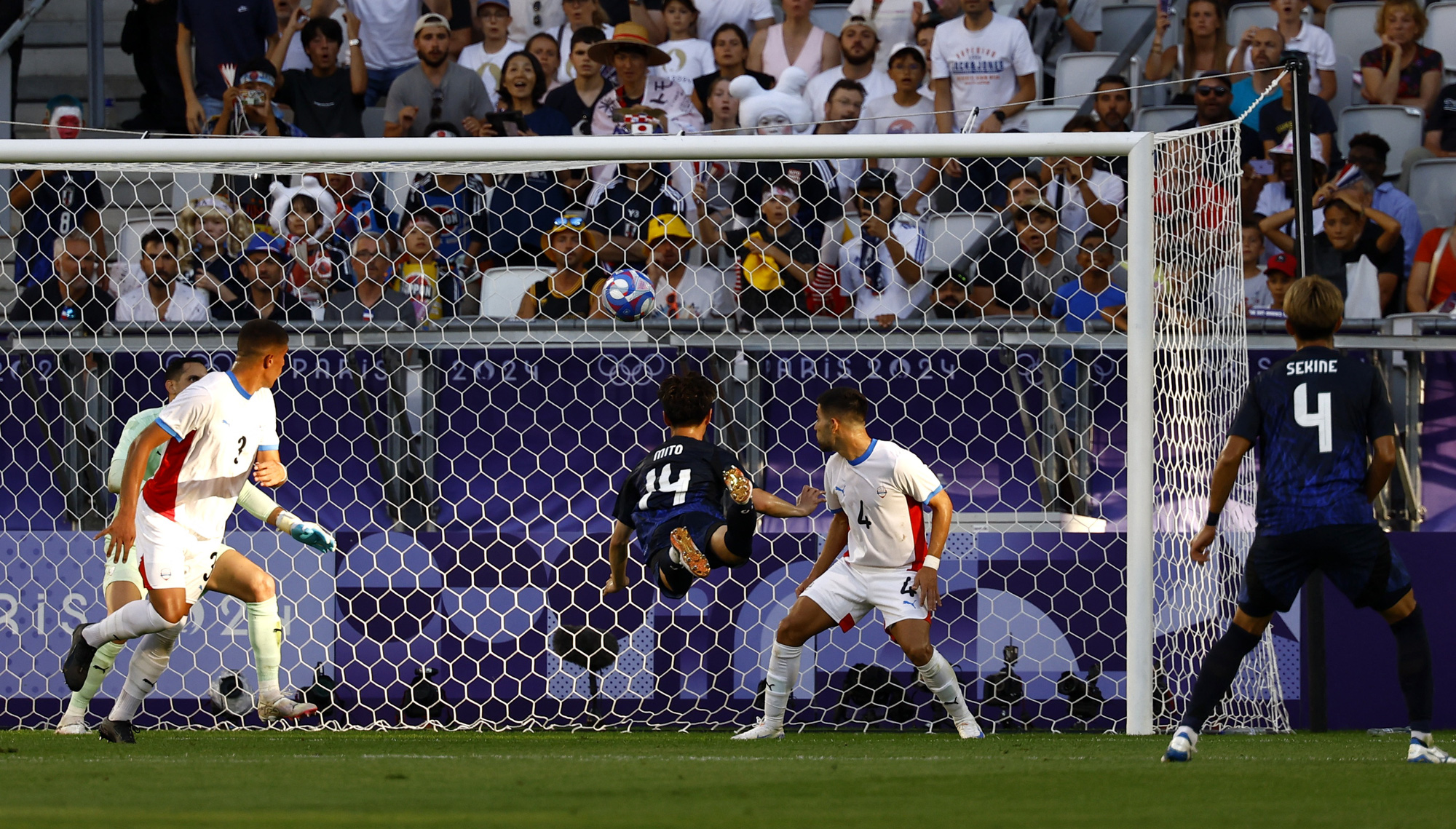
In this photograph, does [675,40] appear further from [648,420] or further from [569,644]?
[569,644]

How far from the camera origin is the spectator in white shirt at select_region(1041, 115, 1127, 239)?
8.68 m

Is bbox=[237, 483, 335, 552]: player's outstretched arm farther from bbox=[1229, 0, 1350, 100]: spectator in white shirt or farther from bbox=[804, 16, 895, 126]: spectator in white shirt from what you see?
bbox=[1229, 0, 1350, 100]: spectator in white shirt

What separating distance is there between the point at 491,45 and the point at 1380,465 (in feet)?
24.6

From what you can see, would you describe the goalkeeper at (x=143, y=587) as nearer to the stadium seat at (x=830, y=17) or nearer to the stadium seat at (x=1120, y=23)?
the stadium seat at (x=830, y=17)

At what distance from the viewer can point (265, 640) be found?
634cm

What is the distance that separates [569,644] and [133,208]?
14.1 feet

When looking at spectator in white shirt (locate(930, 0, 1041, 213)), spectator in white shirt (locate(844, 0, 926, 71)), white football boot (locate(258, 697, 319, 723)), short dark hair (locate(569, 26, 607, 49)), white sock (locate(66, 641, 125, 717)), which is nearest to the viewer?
white football boot (locate(258, 697, 319, 723))

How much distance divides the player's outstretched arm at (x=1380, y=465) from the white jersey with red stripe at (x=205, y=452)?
410 cm

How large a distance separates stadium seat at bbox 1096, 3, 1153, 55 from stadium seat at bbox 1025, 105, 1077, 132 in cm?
156

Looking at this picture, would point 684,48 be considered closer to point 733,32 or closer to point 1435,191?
point 733,32

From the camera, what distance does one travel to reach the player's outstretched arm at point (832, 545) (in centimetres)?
684

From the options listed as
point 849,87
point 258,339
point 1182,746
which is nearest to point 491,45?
point 849,87

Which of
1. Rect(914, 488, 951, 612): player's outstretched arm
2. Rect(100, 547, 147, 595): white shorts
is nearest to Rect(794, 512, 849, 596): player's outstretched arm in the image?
Rect(914, 488, 951, 612): player's outstretched arm

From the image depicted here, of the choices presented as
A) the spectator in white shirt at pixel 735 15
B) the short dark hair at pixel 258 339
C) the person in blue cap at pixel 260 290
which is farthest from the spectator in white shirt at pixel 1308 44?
the short dark hair at pixel 258 339
